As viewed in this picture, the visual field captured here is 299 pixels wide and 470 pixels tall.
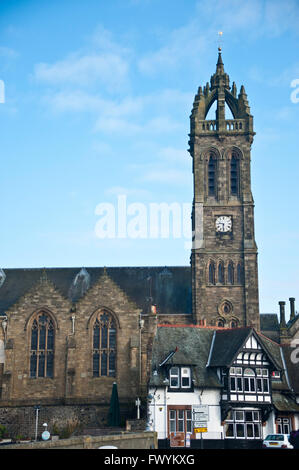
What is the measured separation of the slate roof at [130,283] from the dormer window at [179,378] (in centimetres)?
1416

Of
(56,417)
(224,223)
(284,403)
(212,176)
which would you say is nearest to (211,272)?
(224,223)

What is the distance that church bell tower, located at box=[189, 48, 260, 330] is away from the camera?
193ft

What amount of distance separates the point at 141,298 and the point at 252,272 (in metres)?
10.2

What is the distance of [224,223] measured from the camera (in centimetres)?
6144

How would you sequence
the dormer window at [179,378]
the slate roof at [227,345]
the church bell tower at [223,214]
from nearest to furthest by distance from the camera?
the dormer window at [179,378] → the slate roof at [227,345] → the church bell tower at [223,214]

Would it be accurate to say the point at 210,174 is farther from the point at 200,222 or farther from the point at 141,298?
the point at 141,298

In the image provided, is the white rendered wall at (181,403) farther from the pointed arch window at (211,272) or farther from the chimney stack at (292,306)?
the chimney stack at (292,306)

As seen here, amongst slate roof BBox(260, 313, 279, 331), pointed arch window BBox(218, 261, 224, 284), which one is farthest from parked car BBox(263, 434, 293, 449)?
slate roof BBox(260, 313, 279, 331)

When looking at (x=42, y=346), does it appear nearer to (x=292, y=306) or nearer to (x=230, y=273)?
(x=230, y=273)

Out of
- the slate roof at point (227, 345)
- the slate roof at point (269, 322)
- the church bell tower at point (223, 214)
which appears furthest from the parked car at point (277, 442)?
the slate roof at point (269, 322)

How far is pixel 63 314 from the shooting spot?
2170 inches

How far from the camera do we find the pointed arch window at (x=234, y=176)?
62812 millimetres

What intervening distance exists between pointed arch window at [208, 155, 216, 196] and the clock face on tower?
8.43 feet
